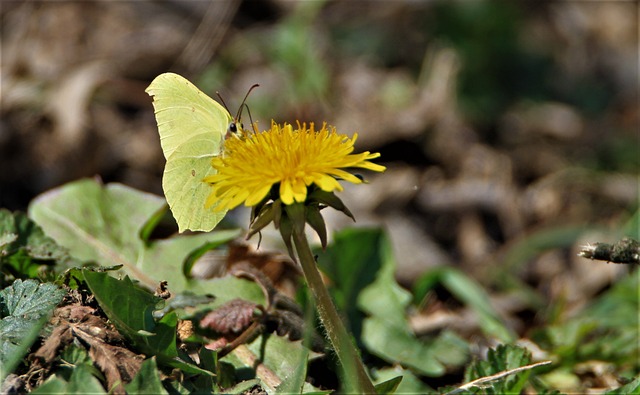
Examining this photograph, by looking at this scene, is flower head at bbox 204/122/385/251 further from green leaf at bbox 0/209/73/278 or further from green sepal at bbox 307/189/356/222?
green leaf at bbox 0/209/73/278

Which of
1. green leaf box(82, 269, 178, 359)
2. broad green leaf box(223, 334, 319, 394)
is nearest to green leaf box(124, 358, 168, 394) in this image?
green leaf box(82, 269, 178, 359)

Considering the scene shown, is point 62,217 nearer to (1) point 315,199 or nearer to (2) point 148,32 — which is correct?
(1) point 315,199

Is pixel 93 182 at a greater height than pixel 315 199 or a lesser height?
lesser

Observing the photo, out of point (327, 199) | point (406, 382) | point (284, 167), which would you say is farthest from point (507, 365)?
point (284, 167)

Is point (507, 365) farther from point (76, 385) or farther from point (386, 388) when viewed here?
point (76, 385)

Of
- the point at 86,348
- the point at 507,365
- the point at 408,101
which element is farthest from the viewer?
the point at 408,101

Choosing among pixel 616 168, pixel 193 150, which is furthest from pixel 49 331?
pixel 616 168

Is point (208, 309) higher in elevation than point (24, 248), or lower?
lower
